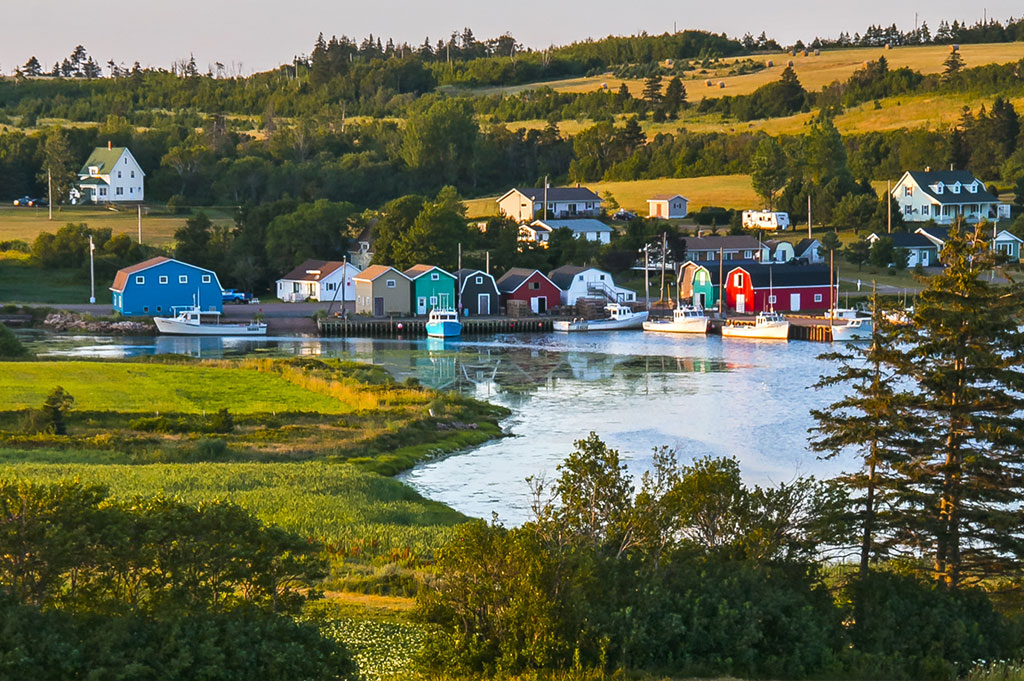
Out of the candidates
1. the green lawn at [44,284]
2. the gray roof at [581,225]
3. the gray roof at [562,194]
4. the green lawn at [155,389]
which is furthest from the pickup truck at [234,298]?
the gray roof at [562,194]

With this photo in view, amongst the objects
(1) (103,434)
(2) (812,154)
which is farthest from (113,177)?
(1) (103,434)

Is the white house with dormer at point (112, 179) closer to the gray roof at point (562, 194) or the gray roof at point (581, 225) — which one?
the gray roof at point (562, 194)

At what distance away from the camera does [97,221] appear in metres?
86.2

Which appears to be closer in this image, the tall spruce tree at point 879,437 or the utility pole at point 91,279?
the tall spruce tree at point 879,437

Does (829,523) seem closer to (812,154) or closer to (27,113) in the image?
(812,154)

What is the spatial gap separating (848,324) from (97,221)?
4731 cm

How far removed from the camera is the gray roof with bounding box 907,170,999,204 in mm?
91250

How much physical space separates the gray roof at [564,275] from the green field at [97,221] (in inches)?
892

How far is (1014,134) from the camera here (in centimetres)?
10375

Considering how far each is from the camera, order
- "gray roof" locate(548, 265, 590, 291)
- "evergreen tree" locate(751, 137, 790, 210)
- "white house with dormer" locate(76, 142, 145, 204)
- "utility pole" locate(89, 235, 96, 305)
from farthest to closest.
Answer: "white house with dormer" locate(76, 142, 145, 204), "evergreen tree" locate(751, 137, 790, 210), "gray roof" locate(548, 265, 590, 291), "utility pole" locate(89, 235, 96, 305)

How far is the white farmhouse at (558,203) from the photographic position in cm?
9375

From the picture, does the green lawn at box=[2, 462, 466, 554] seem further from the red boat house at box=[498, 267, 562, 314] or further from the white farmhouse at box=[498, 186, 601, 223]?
the white farmhouse at box=[498, 186, 601, 223]

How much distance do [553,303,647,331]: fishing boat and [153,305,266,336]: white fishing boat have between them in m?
14.0

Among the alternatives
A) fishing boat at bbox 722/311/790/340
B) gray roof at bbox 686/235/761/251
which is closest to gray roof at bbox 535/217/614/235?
gray roof at bbox 686/235/761/251
